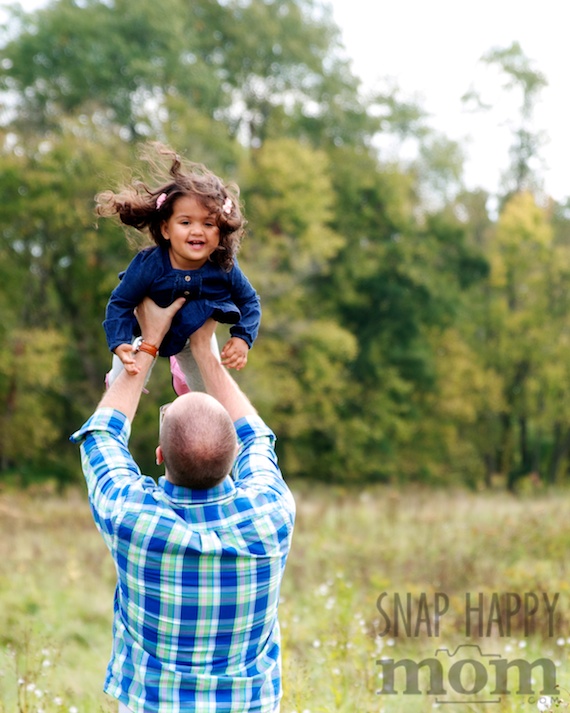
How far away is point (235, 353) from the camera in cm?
341

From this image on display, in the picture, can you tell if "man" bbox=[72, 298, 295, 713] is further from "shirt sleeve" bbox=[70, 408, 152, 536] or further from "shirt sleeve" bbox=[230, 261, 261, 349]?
"shirt sleeve" bbox=[230, 261, 261, 349]

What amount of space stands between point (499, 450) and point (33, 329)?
64.4 ft

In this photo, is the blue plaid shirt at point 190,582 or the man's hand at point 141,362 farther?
→ the man's hand at point 141,362

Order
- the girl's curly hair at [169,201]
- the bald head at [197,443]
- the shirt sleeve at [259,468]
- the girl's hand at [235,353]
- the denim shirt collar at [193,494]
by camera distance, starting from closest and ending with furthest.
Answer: the bald head at [197,443], the denim shirt collar at [193,494], the shirt sleeve at [259,468], the girl's curly hair at [169,201], the girl's hand at [235,353]

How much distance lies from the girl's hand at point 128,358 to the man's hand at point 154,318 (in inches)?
4.5

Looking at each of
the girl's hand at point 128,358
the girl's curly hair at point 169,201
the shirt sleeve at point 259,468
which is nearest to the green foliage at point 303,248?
the girl's curly hair at point 169,201

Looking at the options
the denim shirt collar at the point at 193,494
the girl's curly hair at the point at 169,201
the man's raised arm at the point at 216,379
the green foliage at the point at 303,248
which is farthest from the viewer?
the green foliage at the point at 303,248

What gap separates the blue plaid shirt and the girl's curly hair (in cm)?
116

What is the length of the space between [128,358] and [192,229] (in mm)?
638

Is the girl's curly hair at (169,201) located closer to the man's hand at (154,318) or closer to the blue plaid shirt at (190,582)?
the man's hand at (154,318)

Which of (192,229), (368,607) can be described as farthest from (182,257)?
(368,607)

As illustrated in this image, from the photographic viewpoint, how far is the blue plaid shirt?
2295mm

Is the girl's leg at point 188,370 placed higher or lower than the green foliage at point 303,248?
lower

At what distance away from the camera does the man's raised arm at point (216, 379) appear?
2.77 meters
